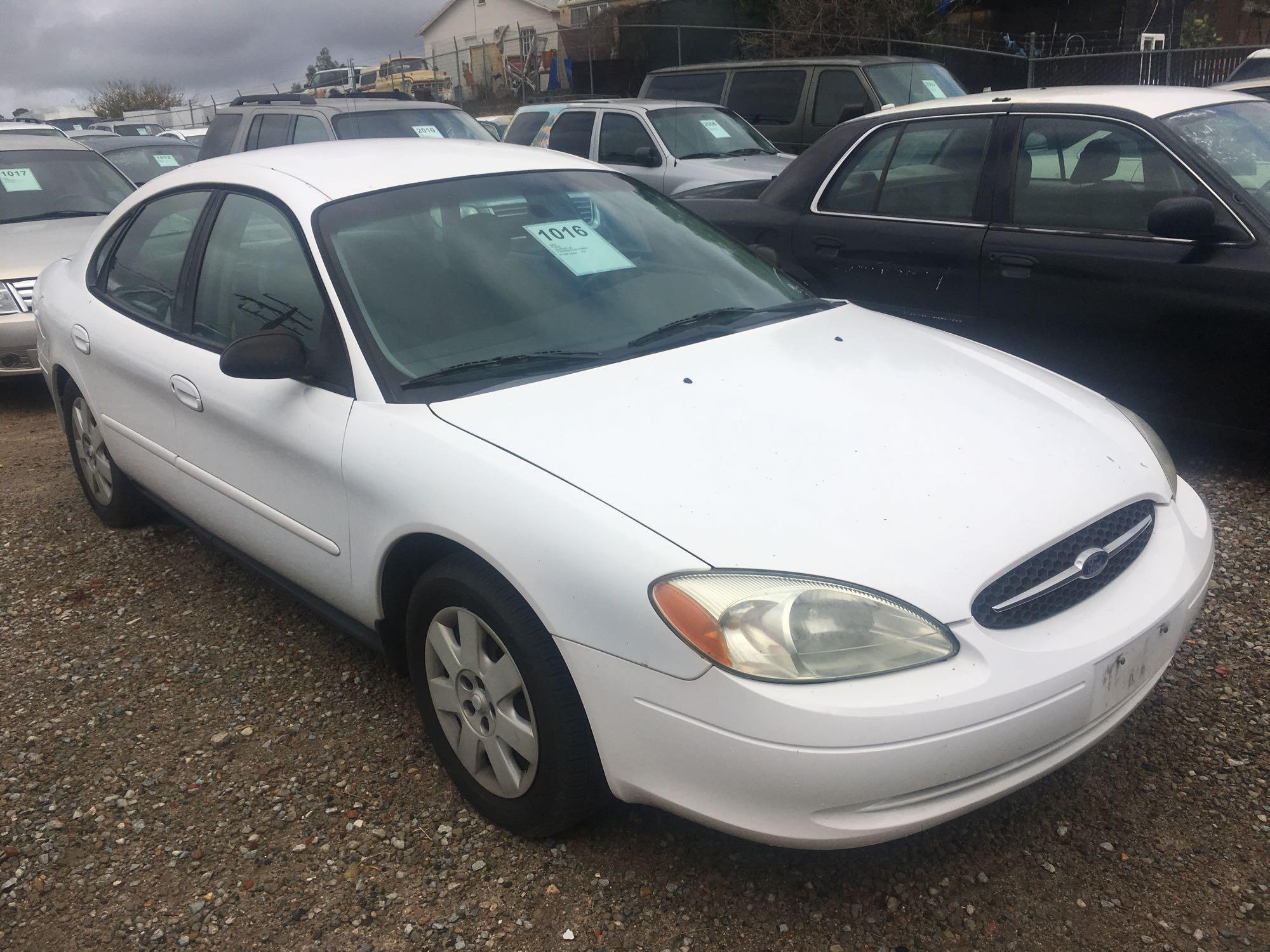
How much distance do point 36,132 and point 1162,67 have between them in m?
14.8

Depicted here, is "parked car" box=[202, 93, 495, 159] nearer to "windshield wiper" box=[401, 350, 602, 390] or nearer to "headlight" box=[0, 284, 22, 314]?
"headlight" box=[0, 284, 22, 314]

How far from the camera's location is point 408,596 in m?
2.82

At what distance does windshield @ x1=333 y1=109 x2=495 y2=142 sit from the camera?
919 centimetres

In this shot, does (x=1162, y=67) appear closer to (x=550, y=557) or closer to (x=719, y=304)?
(x=719, y=304)

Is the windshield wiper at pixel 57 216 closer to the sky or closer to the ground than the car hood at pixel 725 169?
closer to the sky

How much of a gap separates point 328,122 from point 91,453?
17.7ft

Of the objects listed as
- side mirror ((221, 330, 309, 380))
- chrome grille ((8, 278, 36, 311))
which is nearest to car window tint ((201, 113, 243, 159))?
chrome grille ((8, 278, 36, 311))

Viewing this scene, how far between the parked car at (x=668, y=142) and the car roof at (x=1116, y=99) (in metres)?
Result: 3.97

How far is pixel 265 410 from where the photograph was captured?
3.12 metres

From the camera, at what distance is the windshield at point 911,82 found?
10422mm

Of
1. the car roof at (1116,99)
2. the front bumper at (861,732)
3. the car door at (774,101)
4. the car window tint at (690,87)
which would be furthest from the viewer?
the car window tint at (690,87)

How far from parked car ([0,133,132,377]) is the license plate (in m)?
6.45

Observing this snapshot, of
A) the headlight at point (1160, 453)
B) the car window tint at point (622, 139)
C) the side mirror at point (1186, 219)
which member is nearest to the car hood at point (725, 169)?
the car window tint at point (622, 139)

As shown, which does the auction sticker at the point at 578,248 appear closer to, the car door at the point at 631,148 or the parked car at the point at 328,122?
the parked car at the point at 328,122
